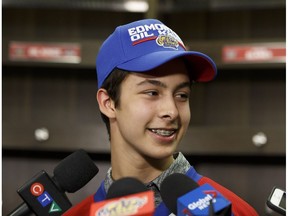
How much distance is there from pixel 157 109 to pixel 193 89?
10.1ft

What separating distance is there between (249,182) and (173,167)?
10.1 ft

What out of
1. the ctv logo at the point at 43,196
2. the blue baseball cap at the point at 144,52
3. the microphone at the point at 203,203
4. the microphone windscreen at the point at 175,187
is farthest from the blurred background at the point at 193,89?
the microphone at the point at 203,203

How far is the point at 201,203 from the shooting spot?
34.2 inches

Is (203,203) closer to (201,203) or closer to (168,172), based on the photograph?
(201,203)

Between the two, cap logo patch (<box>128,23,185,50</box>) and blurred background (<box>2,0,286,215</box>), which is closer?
cap logo patch (<box>128,23,185,50</box>)

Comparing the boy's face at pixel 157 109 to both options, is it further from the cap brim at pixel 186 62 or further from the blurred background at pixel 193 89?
the blurred background at pixel 193 89

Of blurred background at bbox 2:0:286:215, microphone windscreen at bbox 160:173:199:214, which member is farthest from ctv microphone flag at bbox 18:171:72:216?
blurred background at bbox 2:0:286:215

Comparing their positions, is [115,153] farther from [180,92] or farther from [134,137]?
[180,92]

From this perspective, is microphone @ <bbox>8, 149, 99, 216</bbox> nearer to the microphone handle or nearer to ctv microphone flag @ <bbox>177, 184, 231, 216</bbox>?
the microphone handle

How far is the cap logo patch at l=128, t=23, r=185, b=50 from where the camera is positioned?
4.53ft

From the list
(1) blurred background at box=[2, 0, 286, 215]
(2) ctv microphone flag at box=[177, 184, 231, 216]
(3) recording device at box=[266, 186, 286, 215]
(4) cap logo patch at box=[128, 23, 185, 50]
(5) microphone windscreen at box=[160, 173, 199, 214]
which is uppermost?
(4) cap logo patch at box=[128, 23, 185, 50]

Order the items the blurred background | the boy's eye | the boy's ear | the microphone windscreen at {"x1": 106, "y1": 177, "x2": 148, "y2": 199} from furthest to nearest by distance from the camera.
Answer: the blurred background
the boy's ear
the boy's eye
the microphone windscreen at {"x1": 106, "y1": 177, "x2": 148, "y2": 199}

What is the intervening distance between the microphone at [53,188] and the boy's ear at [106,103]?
14 cm

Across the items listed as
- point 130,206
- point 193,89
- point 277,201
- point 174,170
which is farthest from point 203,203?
point 193,89
